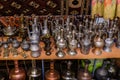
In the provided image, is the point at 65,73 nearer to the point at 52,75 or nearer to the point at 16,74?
the point at 52,75

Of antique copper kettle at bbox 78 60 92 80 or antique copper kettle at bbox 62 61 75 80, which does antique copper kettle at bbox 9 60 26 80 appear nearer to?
antique copper kettle at bbox 62 61 75 80

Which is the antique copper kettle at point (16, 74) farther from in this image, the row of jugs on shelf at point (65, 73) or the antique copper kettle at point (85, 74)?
the antique copper kettle at point (85, 74)

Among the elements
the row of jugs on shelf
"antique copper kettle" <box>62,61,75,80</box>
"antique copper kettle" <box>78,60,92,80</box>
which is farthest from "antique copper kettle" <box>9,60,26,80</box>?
"antique copper kettle" <box>78,60,92,80</box>

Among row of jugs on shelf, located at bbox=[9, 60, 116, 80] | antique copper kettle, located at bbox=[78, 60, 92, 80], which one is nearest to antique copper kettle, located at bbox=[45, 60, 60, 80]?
row of jugs on shelf, located at bbox=[9, 60, 116, 80]

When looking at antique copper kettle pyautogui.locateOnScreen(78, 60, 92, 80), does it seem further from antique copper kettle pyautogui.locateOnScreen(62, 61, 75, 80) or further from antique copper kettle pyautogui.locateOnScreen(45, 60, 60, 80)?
antique copper kettle pyautogui.locateOnScreen(45, 60, 60, 80)

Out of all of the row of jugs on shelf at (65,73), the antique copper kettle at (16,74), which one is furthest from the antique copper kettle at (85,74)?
the antique copper kettle at (16,74)

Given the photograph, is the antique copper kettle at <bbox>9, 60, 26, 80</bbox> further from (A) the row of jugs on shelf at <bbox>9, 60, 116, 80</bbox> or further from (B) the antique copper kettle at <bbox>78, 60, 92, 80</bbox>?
(B) the antique copper kettle at <bbox>78, 60, 92, 80</bbox>

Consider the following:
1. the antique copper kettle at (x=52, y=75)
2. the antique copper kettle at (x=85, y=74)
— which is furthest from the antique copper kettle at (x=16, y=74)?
the antique copper kettle at (x=85, y=74)

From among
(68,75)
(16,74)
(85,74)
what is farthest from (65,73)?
(16,74)

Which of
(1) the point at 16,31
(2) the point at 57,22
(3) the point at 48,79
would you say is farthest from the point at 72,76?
(1) the point at 16,31

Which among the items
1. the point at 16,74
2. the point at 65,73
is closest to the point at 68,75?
the point at 65,73

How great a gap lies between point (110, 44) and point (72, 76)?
361 millimetres

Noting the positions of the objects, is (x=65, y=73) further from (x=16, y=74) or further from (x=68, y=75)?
(x=16, y=74)

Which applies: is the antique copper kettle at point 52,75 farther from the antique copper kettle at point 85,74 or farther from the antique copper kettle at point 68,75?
the antique copper kettle at point 85,74
